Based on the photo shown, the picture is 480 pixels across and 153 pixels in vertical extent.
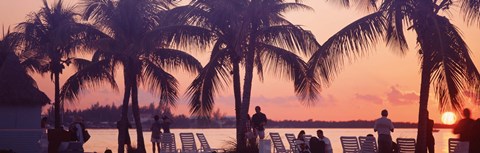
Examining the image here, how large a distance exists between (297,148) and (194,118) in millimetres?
5546

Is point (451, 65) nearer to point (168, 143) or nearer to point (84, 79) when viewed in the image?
point (168, 143)

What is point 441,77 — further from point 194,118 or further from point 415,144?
point 194,118

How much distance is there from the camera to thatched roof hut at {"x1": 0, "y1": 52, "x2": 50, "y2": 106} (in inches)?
1204

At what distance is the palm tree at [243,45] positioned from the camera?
1069 inches

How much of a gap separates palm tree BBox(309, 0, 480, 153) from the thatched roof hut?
47.0 ft

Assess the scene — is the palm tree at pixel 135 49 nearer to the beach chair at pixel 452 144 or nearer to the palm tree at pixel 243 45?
the palm tree at pixel 243 45

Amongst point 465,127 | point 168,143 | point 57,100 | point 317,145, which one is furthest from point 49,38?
point 465,127

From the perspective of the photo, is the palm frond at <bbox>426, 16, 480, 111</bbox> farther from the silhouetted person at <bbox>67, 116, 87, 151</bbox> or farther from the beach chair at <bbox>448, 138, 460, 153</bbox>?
the silhouetted person at <bbox>67, 116, 87, 151</bbox>

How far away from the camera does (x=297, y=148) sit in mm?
23047

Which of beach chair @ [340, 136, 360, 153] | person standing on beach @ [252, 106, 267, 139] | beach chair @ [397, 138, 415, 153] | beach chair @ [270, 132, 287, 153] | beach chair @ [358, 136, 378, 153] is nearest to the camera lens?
beach chair @ [397, 138, 415, 153]

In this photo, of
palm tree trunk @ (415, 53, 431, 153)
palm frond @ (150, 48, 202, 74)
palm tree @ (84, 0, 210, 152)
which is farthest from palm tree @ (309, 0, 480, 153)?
palm frond @ (150, 48, 202, 74)

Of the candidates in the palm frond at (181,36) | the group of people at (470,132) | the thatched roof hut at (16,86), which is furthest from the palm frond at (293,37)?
the thatched roof hut at (16,86)

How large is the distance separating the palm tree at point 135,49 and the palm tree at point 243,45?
7.43 ft

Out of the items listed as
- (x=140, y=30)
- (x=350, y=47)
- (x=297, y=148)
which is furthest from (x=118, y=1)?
(x=350, y=47)
